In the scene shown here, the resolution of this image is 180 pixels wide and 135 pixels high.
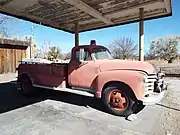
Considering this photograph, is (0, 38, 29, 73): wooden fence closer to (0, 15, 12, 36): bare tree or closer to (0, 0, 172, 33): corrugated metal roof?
(0, 15, 12, 36): bare tree

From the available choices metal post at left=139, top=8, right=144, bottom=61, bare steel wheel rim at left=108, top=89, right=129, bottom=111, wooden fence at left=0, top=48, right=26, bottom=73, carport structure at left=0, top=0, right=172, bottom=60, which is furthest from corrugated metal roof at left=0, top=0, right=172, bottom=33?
wooden fence at left=0, top=48, right=26, bottom=73

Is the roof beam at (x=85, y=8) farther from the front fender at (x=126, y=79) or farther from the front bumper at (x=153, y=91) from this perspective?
the front bumper at (x=153, y=91)

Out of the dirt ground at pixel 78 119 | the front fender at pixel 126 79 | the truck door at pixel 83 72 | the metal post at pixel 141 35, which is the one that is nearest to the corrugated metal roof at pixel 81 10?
the metal post at pixel 141 35

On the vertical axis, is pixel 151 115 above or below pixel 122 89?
below

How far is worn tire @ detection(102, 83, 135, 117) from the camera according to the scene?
16.3ft

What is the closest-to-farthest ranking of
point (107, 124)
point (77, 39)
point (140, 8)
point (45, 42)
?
point (107, 124)
point (140, 8)
point (77, 39)
point (45, 42)

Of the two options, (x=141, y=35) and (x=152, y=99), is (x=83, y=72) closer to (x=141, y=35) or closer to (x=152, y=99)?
(x=152, y=99)

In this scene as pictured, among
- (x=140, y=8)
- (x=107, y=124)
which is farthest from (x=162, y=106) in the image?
(x=140, y=8)

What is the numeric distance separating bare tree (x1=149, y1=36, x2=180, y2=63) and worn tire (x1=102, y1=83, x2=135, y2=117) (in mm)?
35488

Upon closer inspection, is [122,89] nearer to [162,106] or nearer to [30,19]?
[162,106]

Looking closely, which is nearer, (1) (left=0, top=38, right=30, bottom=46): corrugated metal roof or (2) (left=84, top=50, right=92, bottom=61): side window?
(2) (left=84, top=50, right=92, bottom=61): side window

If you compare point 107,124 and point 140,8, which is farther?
point 140,8

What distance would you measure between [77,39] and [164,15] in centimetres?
417

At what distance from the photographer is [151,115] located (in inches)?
200
